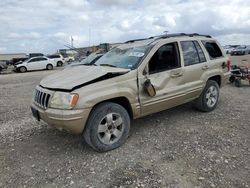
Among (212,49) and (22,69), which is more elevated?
(212,49)

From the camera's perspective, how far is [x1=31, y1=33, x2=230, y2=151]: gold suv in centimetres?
372

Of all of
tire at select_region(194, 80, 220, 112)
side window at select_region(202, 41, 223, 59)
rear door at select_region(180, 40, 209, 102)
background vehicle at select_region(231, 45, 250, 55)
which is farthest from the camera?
background vehicle at select_region(231, 45, 250, 55)

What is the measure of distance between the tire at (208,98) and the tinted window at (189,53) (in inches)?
29.6

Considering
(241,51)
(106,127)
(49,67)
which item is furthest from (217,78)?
(241,51)

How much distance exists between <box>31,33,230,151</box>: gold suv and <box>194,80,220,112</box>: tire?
Result: 2 cm

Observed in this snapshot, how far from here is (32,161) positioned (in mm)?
3873

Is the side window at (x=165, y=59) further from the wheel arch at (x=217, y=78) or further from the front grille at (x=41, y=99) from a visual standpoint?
the front grille at (x=41, y=99)

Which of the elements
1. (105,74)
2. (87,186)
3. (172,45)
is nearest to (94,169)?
(87,186)

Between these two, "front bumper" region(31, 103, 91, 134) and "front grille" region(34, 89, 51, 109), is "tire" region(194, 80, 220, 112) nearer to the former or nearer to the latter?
"front bumper" region(31, 103, 91, 134)

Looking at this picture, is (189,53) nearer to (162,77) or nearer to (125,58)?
(162,77)

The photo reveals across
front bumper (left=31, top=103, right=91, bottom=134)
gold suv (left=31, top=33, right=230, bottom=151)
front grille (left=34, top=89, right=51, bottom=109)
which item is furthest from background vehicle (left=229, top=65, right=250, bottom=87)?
front grille (left=34, top=89, right=51, bottom=109)

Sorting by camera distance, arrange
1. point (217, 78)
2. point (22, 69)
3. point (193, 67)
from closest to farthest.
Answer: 1. point (193, 67)
2. point (217, 78)
3. point (22, 69)

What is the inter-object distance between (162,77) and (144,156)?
5.05 feet

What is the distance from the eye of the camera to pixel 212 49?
5.97m
